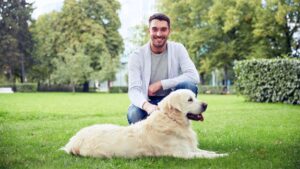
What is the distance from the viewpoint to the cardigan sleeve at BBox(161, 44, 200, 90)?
15.9 ft

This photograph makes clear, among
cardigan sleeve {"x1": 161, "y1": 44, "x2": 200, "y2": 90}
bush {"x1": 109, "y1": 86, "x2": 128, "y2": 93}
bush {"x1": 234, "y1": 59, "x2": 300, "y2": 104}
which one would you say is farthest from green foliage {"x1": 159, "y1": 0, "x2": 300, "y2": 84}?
cardigan sleeve {"x1": 161, "y1": 44, "x2": 200, "y2": 90}

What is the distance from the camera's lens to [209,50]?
34125 millimetres

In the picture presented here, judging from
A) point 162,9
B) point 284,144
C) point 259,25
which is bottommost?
point 284,144

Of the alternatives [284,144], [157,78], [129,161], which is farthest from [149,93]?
[284,144]

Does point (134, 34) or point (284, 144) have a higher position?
point (134, 34)

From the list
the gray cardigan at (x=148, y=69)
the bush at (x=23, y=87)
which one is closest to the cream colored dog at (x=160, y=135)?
the gray cardigan at (x=148, y=69)

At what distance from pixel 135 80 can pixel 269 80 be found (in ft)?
37.3

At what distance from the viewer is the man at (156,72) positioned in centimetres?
486

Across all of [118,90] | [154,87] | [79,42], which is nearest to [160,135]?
[154,87]

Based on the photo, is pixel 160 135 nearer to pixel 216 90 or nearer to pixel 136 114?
pixel 136 114

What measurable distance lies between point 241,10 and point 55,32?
16.0m

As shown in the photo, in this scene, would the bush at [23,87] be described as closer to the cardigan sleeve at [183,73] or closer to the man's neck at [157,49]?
the man's neck at [157,49]

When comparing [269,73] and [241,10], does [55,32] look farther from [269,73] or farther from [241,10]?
[269,73]

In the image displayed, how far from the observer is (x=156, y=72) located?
16.7 ft
